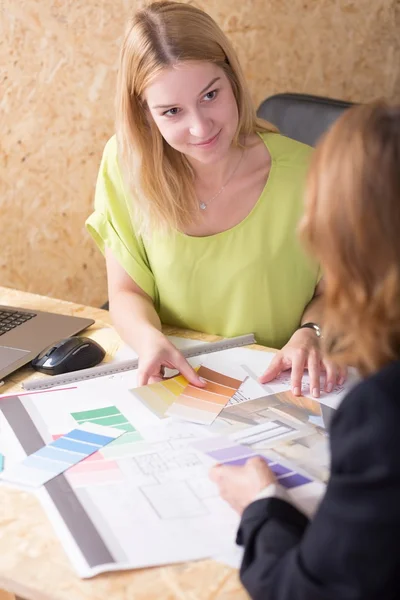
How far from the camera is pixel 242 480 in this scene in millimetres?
1001

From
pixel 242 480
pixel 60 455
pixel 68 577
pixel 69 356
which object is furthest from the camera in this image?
pixel 69 356

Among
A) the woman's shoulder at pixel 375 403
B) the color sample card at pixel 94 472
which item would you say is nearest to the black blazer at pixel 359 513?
the woman's shoulder at pixel 375 403

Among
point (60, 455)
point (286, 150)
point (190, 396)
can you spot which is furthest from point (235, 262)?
point (60, 455)

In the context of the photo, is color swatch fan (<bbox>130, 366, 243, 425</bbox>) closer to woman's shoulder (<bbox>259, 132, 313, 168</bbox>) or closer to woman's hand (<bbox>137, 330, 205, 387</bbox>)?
woman's hand (<bbox>137, 330, 205, 387</bbox>)

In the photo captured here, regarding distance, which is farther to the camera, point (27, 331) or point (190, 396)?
point (27, 331)

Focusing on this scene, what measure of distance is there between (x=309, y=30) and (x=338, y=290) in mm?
1416

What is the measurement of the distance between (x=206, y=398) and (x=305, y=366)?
7.1 inches

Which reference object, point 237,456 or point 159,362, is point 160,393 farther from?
point 237,456

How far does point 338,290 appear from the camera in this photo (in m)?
0.81

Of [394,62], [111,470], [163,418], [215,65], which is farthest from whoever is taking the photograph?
[394,62]

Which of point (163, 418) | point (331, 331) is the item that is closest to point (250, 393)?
point (163, 418)

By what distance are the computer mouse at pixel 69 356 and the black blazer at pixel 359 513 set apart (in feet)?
2.16

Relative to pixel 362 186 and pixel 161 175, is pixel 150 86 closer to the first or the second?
pixel 161 175

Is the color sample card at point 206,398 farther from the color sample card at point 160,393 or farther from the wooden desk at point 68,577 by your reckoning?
the wooden desk at point 68,577
